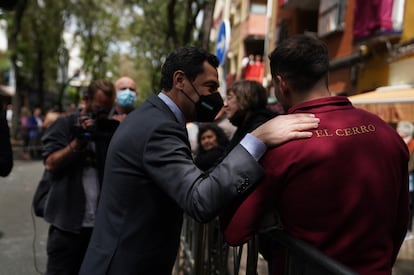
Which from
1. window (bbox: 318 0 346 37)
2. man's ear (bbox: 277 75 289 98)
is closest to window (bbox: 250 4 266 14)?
window (bbox: 318 0 346 37)

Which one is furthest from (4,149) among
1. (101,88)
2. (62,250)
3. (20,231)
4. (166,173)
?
(20,231)

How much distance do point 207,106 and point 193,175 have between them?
43cm

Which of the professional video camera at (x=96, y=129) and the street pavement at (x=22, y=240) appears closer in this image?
the professional video camera at (x=96, y=129)

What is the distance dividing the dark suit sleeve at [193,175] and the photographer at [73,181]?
1511 mm

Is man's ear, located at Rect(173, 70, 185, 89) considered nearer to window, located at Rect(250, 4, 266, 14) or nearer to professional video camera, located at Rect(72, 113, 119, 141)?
professional video camera, located at Rect(72, 113, 119, 141)

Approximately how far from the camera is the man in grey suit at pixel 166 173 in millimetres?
1547

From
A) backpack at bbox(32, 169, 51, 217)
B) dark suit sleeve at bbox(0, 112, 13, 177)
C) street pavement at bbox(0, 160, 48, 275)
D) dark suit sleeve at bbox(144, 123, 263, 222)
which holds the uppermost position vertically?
dark suit sleeve at bbox(144, 123, 263, 222)

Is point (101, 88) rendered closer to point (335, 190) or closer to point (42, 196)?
point (42, 196)

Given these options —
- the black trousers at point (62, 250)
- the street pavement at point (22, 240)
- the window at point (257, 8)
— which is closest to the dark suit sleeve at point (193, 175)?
the black trousers at point (62, 250)

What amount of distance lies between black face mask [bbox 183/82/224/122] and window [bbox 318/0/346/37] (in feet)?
37.8

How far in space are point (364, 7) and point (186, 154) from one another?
33.9ft

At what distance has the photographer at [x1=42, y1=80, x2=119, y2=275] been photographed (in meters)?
3.04

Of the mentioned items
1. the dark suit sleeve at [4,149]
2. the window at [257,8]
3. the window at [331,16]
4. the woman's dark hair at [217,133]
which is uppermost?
the window at [257,8]

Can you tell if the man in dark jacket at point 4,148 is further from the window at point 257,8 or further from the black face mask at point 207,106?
the window at point 257,8
